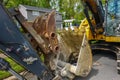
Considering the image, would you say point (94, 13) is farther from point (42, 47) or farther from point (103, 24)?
point (42, 47)

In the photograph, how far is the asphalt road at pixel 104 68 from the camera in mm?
4059

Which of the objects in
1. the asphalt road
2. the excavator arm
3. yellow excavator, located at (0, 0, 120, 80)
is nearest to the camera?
yellow excavator, located at (0, 0, 120, 80)

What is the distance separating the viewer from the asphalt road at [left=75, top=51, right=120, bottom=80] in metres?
4.06

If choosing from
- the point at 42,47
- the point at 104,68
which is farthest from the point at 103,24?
the point at 42,47

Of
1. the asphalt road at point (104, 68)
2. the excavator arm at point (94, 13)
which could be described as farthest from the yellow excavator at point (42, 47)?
the excavator arm at point (94, 13)

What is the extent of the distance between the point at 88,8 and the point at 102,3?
70cm

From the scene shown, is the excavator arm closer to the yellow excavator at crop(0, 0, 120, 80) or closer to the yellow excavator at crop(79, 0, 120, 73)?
the yellow excavator at crop(79, 0, 120, 73)

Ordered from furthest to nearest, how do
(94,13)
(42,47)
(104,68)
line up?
(94,13) < (104,68) < (42,47)

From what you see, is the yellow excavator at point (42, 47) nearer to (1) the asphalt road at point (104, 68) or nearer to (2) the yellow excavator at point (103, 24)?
(1) the asphalt road at point (104, 68)

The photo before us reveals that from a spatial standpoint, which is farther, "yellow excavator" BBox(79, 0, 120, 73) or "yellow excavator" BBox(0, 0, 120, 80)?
"yellow excavator" BBox(79, 0, 120, 73)

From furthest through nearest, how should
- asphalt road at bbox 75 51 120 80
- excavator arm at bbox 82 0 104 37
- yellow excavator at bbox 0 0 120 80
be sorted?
excavator arm at bbox 82 0 104 37, asphalt road at bbox 75 51 120 80, yellow excavator at bbox 0 0 120 80

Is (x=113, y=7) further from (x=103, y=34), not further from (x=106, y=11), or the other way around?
(x=103, y=34)

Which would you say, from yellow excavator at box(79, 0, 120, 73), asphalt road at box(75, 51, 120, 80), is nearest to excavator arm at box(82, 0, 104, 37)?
yellow excavator at box(79, 0, 120, 73)

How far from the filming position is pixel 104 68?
4465 mm
